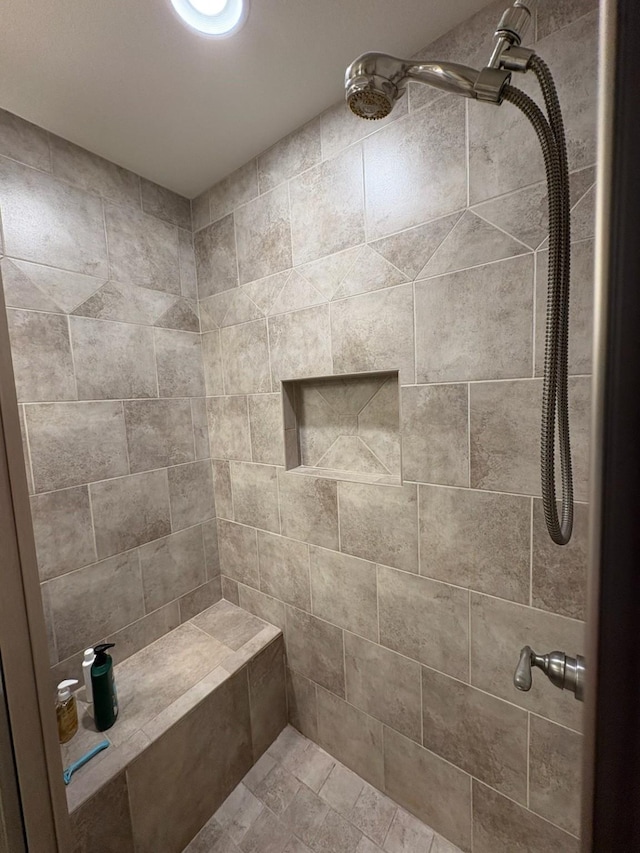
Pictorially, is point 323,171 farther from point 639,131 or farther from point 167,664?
point 167,664

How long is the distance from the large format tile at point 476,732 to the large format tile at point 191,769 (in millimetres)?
672

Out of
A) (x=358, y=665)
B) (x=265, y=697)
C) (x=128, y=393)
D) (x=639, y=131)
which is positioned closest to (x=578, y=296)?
(x=639, y=131)

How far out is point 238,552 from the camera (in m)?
1.56

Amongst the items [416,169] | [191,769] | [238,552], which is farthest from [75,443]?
[416,169]

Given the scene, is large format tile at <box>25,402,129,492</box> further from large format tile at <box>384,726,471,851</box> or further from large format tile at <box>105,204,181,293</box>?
large format tile at <box>384,726,471,851</box>

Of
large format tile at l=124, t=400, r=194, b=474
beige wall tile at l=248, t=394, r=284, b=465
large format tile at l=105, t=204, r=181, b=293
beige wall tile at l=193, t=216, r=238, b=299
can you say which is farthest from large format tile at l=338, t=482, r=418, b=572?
large format tile at l=105, t=204, r=181, b=293

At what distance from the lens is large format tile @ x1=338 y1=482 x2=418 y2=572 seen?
Result: 3.44ft

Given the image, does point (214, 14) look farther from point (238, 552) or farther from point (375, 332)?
point (238, 552)

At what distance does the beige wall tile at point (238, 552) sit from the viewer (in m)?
1.50

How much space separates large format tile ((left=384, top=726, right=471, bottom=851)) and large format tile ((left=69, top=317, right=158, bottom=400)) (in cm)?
154

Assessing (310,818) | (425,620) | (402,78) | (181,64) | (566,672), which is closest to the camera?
(566,672)

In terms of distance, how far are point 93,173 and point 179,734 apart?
1.92 meters

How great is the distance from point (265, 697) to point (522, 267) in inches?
67.0

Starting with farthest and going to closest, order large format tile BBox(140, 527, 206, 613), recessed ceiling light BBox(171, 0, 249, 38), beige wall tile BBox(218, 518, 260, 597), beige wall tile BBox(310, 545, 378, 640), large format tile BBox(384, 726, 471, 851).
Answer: beige wall tile BBox(218, 518, 260, 597) < large format tile BBox(140, 527, 206, 613) < beige wall tile BBox(310, 545, 378, 640) < large format tile BBox(384, 726, 471, 851) < recessed ceiling light BBox(171, 0, 249, 38)
